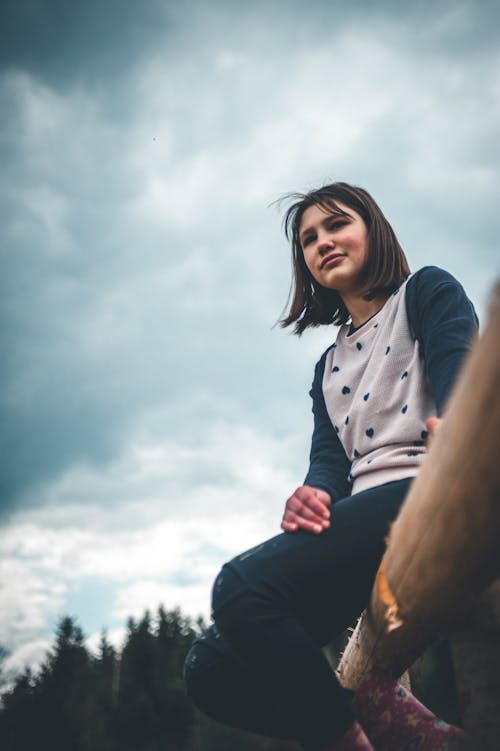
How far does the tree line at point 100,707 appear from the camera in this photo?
111 feet

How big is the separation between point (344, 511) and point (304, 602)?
0.84 ft

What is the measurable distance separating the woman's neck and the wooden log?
140cm

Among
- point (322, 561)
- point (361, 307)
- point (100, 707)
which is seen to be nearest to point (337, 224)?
point (361, 307)

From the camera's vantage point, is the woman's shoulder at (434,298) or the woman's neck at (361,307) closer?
the woman's shoulder at (434,298)

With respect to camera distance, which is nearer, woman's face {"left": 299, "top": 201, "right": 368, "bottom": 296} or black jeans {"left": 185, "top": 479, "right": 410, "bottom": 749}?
black jeans {"left": 185, "top": 479, "right": 410, "bottom": 749}

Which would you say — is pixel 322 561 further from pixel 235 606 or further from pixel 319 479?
pixel 319 479

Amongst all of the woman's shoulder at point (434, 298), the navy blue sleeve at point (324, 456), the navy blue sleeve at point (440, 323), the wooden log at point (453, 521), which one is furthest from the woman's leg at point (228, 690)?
the woman's shoulder at point (434, 298)

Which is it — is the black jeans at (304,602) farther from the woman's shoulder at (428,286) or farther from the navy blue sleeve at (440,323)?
the woman's shoulder at (428,286)

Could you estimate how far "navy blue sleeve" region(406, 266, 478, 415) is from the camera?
148 centimetres

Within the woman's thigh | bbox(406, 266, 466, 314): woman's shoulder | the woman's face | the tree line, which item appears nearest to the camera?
the woman's thigh

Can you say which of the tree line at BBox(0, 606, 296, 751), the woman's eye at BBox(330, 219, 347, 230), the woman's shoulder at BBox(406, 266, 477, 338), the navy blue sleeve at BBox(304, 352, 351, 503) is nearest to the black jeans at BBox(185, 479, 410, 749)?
the navy blue sleeve at BBox(304, 352, 351, 503)

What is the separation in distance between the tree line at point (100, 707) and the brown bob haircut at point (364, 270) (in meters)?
39.0

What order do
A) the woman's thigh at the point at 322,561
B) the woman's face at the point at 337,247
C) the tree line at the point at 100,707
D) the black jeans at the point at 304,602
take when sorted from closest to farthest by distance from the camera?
the black jeans at the point at 304,602
the woman's thigh at the point at 322,561
the woman's face at the point at 337,247
the tree line at the point at 100,707

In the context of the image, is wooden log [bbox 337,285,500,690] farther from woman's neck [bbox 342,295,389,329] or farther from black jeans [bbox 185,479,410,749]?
woman's neck [bbox 342,295,389,329]
